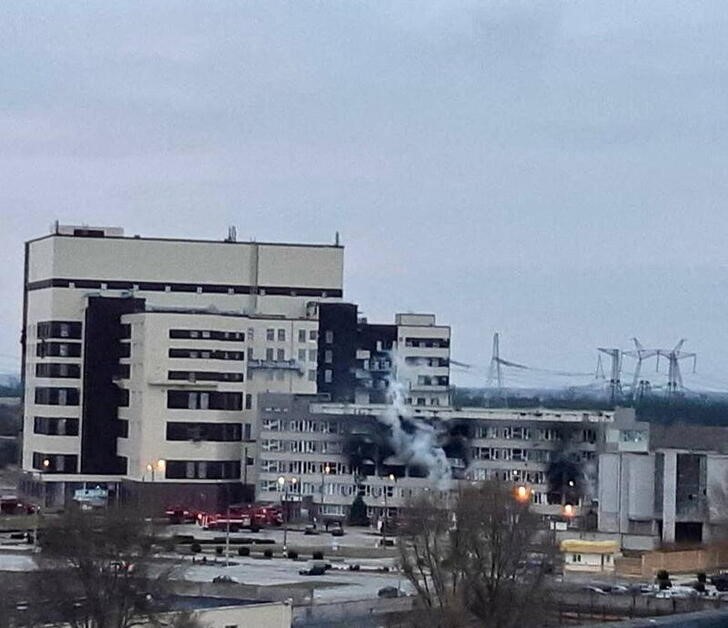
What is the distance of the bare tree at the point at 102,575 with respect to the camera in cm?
1349

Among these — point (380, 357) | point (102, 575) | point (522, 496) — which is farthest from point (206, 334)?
point (102, 575)

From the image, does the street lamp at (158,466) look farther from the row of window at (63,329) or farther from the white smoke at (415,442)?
the white smoke at (415,442)

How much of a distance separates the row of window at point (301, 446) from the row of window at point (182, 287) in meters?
5.35

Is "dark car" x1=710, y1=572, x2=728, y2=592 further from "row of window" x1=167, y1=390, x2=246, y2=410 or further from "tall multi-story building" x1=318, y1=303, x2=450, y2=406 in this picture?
"tall multi-story building" x1=318, y1=303, x2=450, y2=406

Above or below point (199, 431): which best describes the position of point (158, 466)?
below

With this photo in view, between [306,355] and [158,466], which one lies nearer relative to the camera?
[158,466]

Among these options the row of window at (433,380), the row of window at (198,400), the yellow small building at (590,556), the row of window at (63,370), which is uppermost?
the row of window at (433,380)

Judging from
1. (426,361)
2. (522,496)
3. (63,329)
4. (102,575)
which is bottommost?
(102,575)

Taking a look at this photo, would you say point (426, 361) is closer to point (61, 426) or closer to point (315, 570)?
point (61, 426)

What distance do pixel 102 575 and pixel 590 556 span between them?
13575 millimetres

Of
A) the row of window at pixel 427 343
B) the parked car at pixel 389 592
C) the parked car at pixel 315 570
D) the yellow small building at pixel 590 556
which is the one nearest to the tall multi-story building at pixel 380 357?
the row of window at pixel 427 343

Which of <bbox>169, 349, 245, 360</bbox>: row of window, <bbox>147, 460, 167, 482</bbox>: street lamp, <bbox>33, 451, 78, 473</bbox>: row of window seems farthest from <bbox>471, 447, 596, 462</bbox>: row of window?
<bbox>33, 451, 78, 473</bbox>: row of window

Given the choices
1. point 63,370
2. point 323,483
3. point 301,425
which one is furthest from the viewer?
point 63,370

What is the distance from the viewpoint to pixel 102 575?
1387cm
